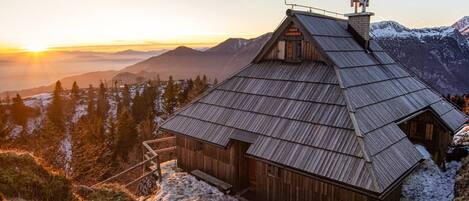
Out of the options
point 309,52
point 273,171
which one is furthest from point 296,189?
point 309,52

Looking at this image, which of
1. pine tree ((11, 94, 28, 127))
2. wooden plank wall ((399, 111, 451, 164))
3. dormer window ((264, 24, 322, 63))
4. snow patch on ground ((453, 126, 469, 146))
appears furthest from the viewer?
pine tree ((11, 94, 28, 127))

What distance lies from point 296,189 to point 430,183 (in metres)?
7.43

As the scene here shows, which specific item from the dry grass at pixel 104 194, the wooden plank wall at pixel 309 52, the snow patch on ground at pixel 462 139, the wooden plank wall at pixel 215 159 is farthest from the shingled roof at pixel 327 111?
the dry grass at pixel 104 194

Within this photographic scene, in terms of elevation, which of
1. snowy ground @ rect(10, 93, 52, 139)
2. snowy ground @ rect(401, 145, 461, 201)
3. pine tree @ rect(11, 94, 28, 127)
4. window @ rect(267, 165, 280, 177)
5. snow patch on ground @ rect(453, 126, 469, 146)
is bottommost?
snowy ground @ rect(10, 93, 52, 139)

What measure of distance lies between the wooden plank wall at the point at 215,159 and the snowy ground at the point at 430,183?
292 inches

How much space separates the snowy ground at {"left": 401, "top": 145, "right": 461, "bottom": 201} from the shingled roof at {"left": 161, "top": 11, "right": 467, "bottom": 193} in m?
2.40

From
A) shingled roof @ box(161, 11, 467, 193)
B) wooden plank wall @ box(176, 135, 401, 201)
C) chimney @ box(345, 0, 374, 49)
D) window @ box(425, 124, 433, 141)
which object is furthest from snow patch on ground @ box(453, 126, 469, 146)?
wooden plank wall @ box(176, 135, 401, 201)

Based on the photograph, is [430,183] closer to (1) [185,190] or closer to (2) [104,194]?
(1) [185,190]

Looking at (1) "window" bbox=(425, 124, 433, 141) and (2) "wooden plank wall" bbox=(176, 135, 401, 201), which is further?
(1) "window" bbox=(425, 124, 433, 141)

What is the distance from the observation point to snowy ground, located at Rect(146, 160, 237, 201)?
15412 millimetres

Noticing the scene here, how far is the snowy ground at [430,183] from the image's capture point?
14.7m

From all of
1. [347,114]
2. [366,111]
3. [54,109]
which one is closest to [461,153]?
[366,111]

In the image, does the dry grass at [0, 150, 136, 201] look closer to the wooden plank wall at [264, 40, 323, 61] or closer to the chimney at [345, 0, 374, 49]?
the wooden plank wall at [264, 40, 323, 61]

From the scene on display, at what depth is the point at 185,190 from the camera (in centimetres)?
1627
